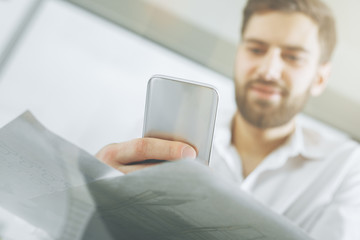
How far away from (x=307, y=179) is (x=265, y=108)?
0.26m

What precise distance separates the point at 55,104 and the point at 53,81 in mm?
105

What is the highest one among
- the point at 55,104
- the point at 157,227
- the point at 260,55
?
the point at 260,55

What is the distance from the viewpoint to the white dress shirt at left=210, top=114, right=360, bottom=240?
28.5 inches

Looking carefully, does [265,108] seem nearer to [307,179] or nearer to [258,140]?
[258,140]

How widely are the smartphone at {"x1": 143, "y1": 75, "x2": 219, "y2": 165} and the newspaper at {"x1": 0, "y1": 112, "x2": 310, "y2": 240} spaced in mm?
102

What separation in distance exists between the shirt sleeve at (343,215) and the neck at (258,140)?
8.9 inches

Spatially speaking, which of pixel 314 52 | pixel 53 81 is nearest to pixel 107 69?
pixel 53 81

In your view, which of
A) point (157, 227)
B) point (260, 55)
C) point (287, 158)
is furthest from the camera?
point (260, 55)

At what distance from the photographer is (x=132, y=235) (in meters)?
0.27

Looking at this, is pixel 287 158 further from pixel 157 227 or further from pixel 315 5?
pixel 157 227

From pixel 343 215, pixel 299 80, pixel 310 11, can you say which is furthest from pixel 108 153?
pixel 310 11

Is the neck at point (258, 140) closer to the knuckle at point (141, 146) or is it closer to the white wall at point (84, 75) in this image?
the white wall at point (84, 75)

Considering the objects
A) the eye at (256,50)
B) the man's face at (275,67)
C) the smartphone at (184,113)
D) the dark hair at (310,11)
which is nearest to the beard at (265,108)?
the man's face at (275,67)

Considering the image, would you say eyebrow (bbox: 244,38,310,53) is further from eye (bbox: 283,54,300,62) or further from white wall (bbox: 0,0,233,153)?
white wall (bbox: 0,0,233,153)
